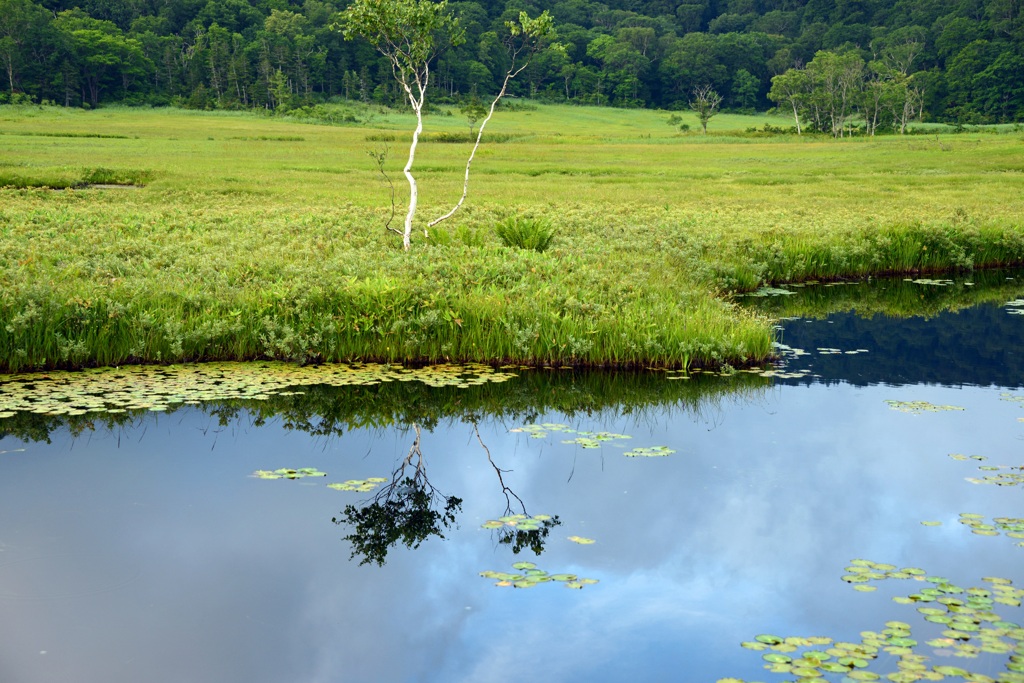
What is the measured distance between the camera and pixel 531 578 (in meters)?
8.27

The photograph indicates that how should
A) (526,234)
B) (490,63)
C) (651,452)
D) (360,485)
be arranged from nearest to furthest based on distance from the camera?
(360,485)
(651,452)
(526,234)
(490,63)

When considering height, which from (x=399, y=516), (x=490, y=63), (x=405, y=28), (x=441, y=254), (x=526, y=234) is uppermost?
(x=490, y=63)

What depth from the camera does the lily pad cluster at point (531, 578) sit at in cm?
819

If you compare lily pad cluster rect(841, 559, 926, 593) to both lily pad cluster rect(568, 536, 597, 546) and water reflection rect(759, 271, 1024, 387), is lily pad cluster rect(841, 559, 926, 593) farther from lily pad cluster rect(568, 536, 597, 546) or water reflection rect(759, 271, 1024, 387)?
water reflection rect(759, 271, 1024, 387)

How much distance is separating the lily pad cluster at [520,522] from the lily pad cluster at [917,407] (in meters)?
6.51

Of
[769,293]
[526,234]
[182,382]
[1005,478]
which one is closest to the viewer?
[1005,478]

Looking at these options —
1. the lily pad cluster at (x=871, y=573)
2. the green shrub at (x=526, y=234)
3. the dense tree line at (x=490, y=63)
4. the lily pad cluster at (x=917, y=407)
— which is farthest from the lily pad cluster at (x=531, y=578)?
the dense tree line at (x=490, y=63)

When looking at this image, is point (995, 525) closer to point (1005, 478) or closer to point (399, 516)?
point (1005, 478)

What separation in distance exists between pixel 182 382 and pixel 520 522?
21.0 feet

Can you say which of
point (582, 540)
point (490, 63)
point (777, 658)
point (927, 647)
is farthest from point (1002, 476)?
point (490, 63)

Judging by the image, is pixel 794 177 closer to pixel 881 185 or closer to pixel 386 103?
pixel 881 185

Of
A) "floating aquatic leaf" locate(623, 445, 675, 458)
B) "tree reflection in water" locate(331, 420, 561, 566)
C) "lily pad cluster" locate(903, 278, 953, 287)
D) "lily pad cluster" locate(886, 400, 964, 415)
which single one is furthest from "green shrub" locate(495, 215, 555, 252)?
"tree reflection in water" locate(331, 420, 561, 566)

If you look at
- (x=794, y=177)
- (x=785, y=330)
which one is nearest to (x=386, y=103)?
(x=794, y=177)

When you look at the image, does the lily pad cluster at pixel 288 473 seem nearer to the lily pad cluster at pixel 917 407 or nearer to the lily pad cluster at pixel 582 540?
the lily pad cluster at pixel 582 540
